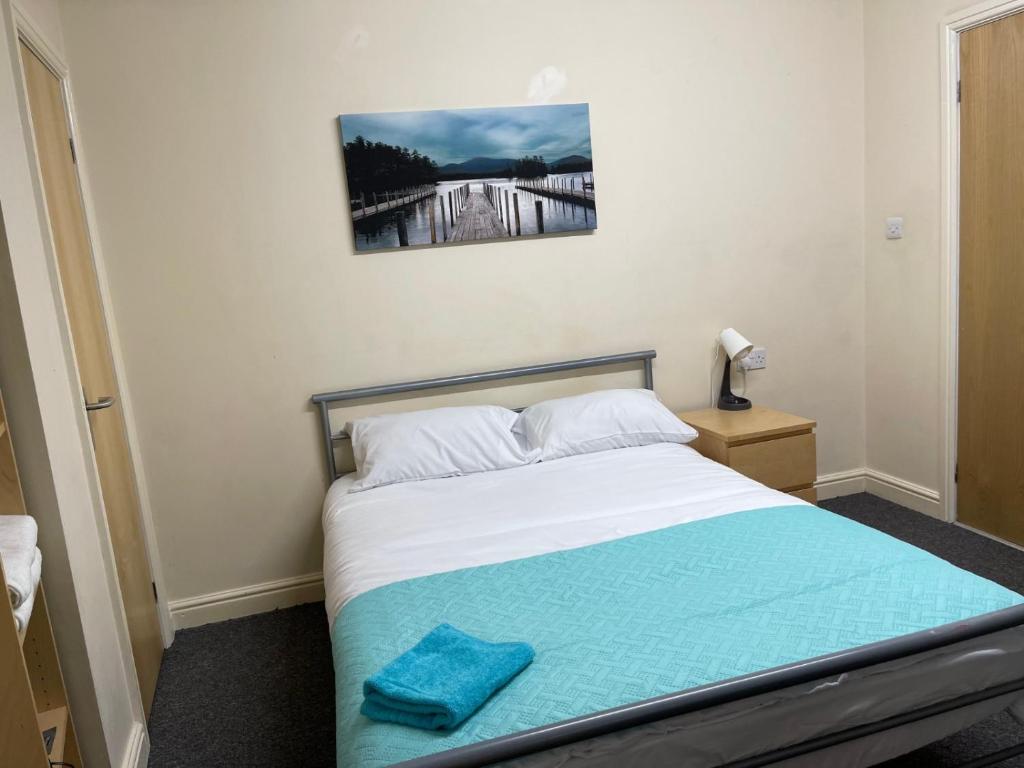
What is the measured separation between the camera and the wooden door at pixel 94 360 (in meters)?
2.21

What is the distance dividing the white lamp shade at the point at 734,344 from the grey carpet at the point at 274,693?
963mm

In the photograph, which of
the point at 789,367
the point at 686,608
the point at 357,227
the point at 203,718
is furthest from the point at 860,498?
the point at 203,718

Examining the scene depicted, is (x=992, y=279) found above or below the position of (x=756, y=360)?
above

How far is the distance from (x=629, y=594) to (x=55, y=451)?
1.42m

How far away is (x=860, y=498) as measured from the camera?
12.2ft

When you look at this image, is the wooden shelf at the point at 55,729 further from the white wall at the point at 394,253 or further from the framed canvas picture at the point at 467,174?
the framed canvas picture at the point at 467,174

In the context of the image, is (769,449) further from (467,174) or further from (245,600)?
(245,600)

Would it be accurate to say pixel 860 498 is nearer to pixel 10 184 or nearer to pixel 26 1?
pixel 10 184

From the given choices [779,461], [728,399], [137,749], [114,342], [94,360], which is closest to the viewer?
[137,749]

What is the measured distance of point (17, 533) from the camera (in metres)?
Answer: 1.46

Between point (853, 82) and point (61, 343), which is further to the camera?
point (853, 82)

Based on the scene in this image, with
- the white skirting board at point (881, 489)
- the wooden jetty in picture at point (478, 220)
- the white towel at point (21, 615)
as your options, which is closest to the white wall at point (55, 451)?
the white towel at point (21, 615)

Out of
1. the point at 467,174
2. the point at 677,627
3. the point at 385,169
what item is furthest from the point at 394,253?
the point at 677,627

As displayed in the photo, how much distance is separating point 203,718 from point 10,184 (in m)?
1.66
